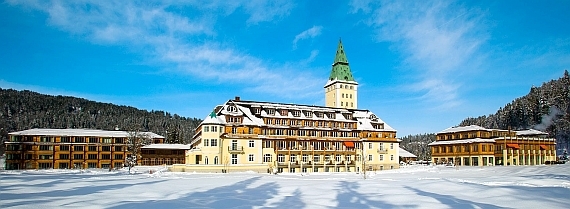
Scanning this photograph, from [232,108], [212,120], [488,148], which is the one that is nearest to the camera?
[212,120]

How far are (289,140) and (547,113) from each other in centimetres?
8483

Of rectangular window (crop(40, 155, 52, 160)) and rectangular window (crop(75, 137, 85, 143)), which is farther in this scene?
rectangular window (crop(75, 137, 85, 143))

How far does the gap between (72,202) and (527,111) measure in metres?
Result: 127

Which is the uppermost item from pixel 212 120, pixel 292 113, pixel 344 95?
pixel 344 95

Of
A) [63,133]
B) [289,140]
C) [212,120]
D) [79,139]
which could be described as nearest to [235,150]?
[212,120]

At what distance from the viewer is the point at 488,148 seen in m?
81.6

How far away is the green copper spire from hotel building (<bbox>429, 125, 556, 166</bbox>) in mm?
24709

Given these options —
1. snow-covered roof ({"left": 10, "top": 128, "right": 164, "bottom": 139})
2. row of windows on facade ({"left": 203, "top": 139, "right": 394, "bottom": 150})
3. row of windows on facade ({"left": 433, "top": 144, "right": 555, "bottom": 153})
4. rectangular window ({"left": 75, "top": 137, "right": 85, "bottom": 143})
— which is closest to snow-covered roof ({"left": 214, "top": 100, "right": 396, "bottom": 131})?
row of windows on facade ({"left": 203, "top": 139, "right": 394, "bottom": 150})

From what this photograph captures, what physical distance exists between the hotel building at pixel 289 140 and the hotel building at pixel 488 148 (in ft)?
49.7

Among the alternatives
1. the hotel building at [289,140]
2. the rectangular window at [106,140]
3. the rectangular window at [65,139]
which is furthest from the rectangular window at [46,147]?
the hotel building at [289,140]

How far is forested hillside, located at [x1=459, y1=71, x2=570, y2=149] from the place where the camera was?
111 meters

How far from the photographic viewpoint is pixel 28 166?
88562 millimetres

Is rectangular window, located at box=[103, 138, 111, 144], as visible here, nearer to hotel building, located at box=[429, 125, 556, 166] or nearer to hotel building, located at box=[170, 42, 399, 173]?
hotel building, located at box=[170, 42, 399, 173]

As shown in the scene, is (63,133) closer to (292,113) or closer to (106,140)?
(106,140)
